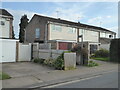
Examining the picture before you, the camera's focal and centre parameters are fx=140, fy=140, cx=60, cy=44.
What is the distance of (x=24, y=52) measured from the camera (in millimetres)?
17312

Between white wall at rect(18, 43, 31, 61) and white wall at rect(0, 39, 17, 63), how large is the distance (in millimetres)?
844

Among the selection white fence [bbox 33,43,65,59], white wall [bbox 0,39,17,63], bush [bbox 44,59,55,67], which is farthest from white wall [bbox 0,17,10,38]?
bush [bbox 44,59,55,67]

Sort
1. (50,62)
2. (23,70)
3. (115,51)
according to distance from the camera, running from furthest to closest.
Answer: (115,51), (50,62), (23,70)

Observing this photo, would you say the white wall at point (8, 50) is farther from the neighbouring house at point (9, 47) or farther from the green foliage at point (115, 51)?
the green foliage at point (115, 51)

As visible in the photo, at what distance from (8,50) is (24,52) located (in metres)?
2.08

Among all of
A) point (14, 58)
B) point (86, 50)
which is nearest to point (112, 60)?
point (86, 50)

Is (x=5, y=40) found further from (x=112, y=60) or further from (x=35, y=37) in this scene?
(x=112, y=60)

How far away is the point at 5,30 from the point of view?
18.0 metres

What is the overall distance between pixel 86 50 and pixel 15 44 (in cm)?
822

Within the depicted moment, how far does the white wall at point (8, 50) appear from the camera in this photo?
15.4 m

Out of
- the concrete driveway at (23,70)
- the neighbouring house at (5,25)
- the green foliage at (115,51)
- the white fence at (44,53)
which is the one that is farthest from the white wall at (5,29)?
the green foliage at (115,51)

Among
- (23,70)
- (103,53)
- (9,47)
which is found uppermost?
(9,47)

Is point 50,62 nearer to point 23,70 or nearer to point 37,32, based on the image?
point 23,70

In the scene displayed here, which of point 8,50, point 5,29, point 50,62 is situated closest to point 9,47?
point 8,50
